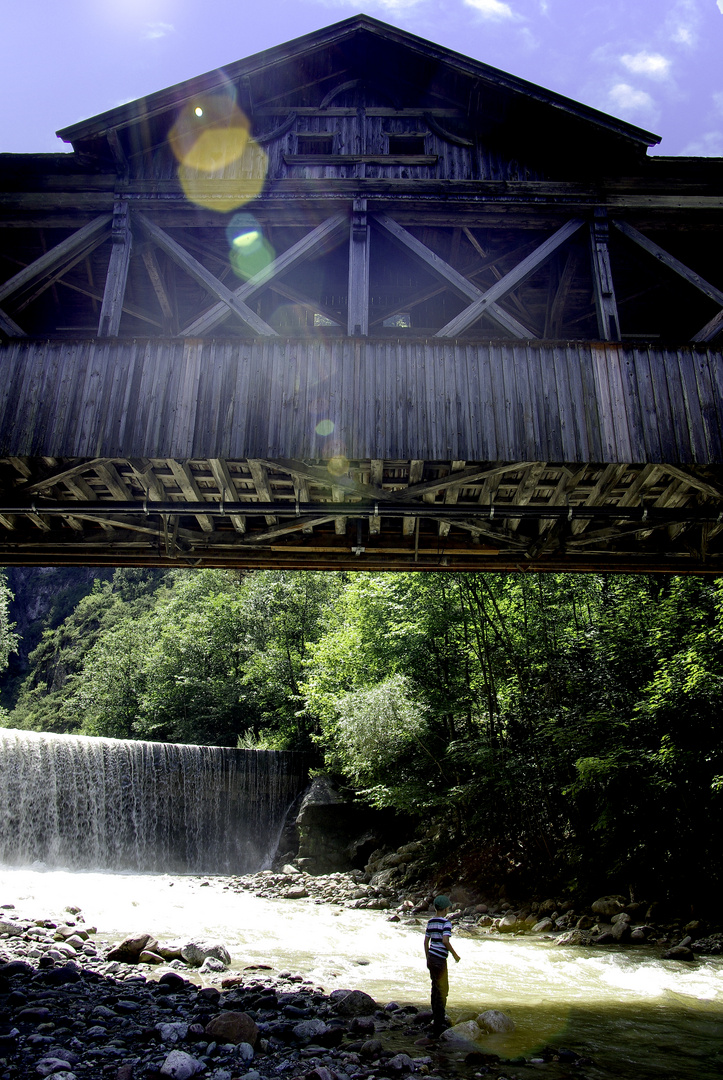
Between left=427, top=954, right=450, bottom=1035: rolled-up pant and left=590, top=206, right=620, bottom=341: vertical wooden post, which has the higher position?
left=590, top=206, right=620, bottom=341: vertical wooden post

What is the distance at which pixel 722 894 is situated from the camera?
32.0 ft

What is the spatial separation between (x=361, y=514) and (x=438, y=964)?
411cm

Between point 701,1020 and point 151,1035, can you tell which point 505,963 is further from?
point 151,1035

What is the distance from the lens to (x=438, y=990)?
5562 millimetres

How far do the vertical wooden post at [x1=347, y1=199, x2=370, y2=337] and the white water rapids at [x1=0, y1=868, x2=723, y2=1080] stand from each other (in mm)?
6592

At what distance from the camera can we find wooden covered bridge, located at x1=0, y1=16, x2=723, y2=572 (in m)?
6.48

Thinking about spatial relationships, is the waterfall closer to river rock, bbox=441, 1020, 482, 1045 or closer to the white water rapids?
the white water rapids

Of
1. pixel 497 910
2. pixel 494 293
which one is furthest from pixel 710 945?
pixel 494 293

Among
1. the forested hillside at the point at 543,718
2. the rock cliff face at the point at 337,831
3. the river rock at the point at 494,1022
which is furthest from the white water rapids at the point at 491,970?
the rock cliff face at the point at 337,831

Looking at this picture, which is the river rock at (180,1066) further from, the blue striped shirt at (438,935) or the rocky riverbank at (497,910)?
the rocky riverbank at (497,910)

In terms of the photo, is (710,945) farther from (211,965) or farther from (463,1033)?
(211,965)

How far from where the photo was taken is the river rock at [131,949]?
23.8 feet

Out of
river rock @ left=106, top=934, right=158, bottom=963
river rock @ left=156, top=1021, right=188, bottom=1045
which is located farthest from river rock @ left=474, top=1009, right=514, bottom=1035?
river rock @ left=106, top=934, right=158, bottom=963

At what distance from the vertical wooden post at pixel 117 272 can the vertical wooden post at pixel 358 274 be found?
2.47 m
